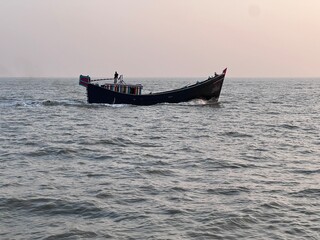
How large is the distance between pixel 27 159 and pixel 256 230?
9531mm

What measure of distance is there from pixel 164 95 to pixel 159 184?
96.3 feet

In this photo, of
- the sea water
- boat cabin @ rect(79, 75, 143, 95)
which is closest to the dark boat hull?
boat cabin @ rect(79, 75, 143, 95)

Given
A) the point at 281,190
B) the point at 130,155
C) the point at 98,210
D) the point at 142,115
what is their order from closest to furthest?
the point at 98,210
the point at 281,190
the point at 130,155
the point at 142,115

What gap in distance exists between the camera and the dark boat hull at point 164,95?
128ft

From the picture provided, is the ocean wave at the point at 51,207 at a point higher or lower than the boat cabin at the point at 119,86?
lower

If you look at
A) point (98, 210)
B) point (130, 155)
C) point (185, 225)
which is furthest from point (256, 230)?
point (130, 155)

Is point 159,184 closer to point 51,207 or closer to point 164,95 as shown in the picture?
point 51,207

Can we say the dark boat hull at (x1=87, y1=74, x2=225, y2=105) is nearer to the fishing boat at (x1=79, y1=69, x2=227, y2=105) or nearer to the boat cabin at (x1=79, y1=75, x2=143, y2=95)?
the fishing boat at (x1=79, y1=69, x2=227, y2=105)

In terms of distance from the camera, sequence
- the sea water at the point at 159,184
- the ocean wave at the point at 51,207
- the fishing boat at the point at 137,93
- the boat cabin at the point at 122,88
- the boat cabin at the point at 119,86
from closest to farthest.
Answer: the sea water at the point at 159,184
the ocean wave at the point at 51,207
the boat cabin at the point at 119,86
the fishing boat at the point at 137,93
the boat cabin at the point at 122,88

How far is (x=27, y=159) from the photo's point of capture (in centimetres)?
1559

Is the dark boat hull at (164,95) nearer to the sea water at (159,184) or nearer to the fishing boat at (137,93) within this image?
the fishing boat at (137,93)

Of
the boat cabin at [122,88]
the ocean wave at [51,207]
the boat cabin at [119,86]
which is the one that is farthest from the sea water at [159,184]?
the boat cabin at [122,88]

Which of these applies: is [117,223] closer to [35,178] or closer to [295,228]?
[295,228]

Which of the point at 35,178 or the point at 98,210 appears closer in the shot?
the point at 98,210
